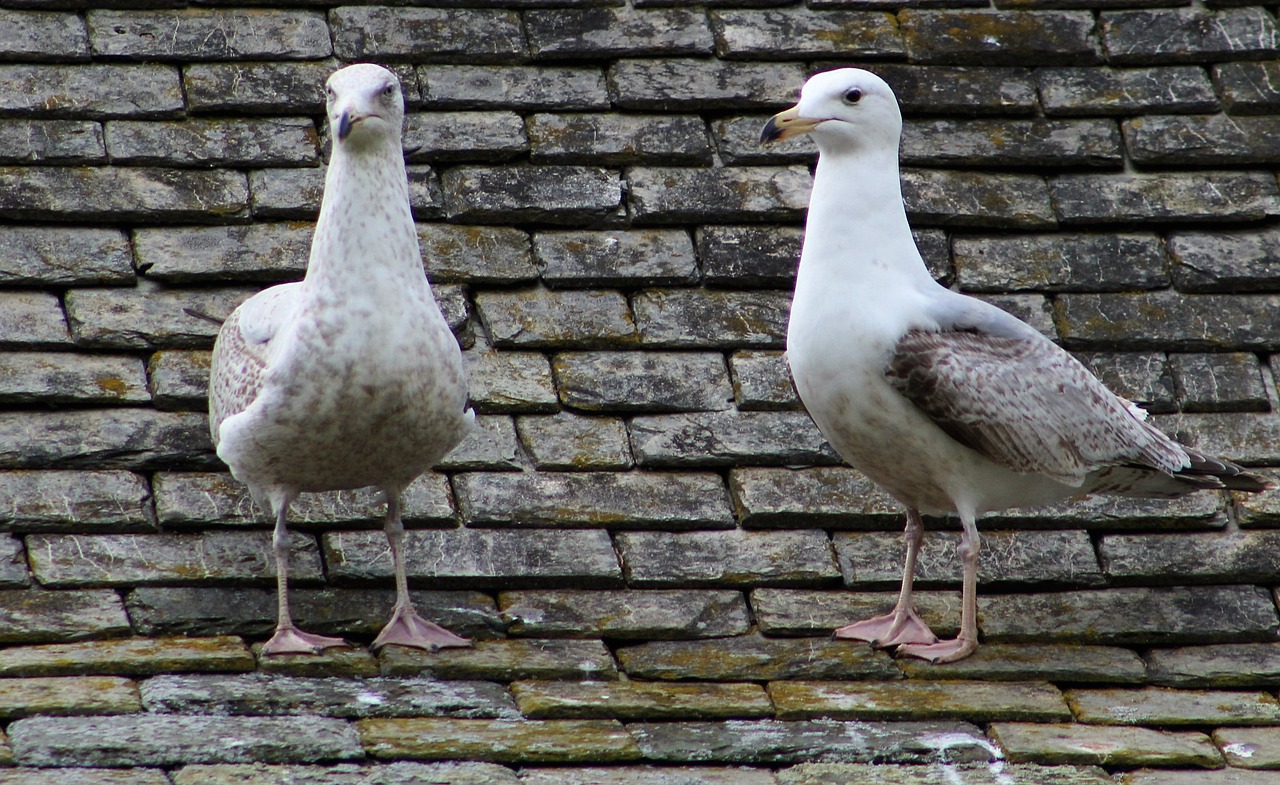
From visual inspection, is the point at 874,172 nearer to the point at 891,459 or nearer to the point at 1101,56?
the point at 891,459

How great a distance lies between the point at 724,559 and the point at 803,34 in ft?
6.31

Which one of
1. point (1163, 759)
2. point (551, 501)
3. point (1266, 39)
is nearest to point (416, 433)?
point (551, 501)

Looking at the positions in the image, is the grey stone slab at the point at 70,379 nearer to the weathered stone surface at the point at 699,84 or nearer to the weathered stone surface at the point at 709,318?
the weathered stone surface at the point at 709,318

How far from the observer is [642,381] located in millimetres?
4652

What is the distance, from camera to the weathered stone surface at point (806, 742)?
352 centimetres

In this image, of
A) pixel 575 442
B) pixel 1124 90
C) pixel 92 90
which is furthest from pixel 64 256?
pixel 1124 90

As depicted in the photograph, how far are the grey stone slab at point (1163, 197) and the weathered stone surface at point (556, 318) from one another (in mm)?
1391

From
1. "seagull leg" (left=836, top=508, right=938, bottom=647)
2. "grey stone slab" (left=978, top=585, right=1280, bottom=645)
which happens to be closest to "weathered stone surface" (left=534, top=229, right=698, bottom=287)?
"seagull leg" (left=836, top=508, right=938, bottom=647)

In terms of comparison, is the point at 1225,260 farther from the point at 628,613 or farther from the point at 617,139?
the point at 628,613

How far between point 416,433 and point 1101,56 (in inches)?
104

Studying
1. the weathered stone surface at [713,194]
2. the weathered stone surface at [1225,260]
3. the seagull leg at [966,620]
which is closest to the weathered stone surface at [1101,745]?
the seagull leg at [966,620]

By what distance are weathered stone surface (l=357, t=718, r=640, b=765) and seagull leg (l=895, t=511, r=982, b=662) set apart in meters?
0.87

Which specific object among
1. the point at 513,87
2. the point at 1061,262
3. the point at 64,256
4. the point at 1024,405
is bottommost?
the point at 1024,405

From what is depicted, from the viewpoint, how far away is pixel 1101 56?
17.8ft
